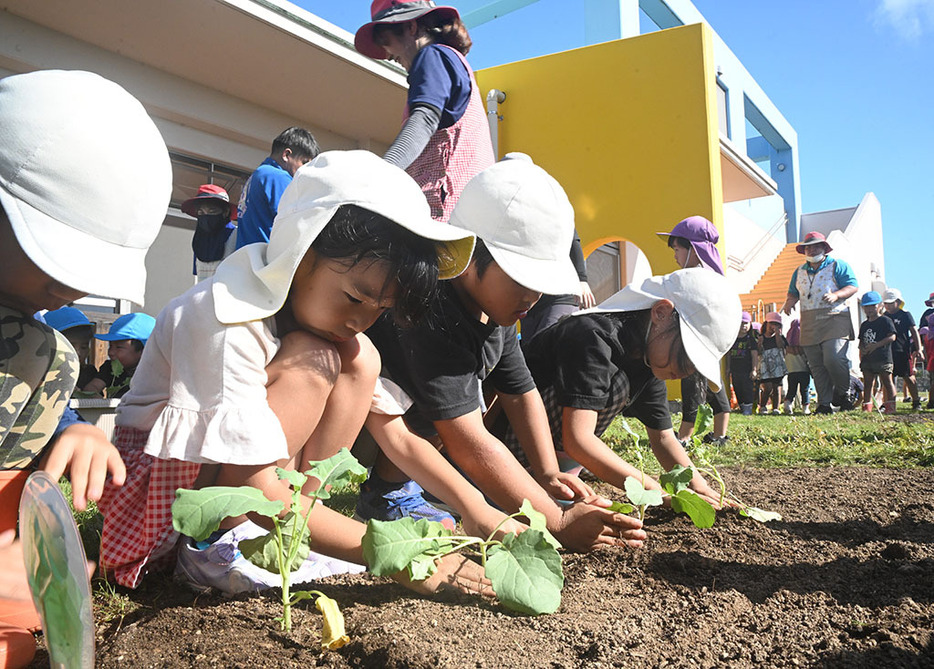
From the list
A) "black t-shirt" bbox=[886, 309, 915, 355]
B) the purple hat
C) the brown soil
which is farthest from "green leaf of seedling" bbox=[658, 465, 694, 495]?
"black t-shirt" bbox=[886, 309, 915, 355]

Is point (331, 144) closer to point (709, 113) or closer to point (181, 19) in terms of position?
point (181, 19)

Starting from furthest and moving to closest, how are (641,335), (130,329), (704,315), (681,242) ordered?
(130,329) → (681,242) → (641,335) → (704,315)

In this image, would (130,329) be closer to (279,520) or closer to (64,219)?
(64,219)

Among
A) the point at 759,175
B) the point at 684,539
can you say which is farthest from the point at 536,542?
the point at 759,175

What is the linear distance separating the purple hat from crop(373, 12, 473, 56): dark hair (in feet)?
6.91

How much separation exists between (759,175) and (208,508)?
449 inches

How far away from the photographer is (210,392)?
134 cm

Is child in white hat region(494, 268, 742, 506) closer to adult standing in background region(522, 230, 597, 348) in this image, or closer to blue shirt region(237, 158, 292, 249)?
adult standing in background region(522, 230, 597, 348)

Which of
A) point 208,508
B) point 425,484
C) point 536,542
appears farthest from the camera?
point 425,484

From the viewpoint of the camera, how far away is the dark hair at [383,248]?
148cm

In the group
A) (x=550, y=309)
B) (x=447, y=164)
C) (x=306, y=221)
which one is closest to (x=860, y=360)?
(x=550, y=309)

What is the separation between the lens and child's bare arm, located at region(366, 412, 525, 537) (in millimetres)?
1717

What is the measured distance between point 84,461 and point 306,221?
2.00ft

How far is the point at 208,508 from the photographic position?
1074 millimetres
